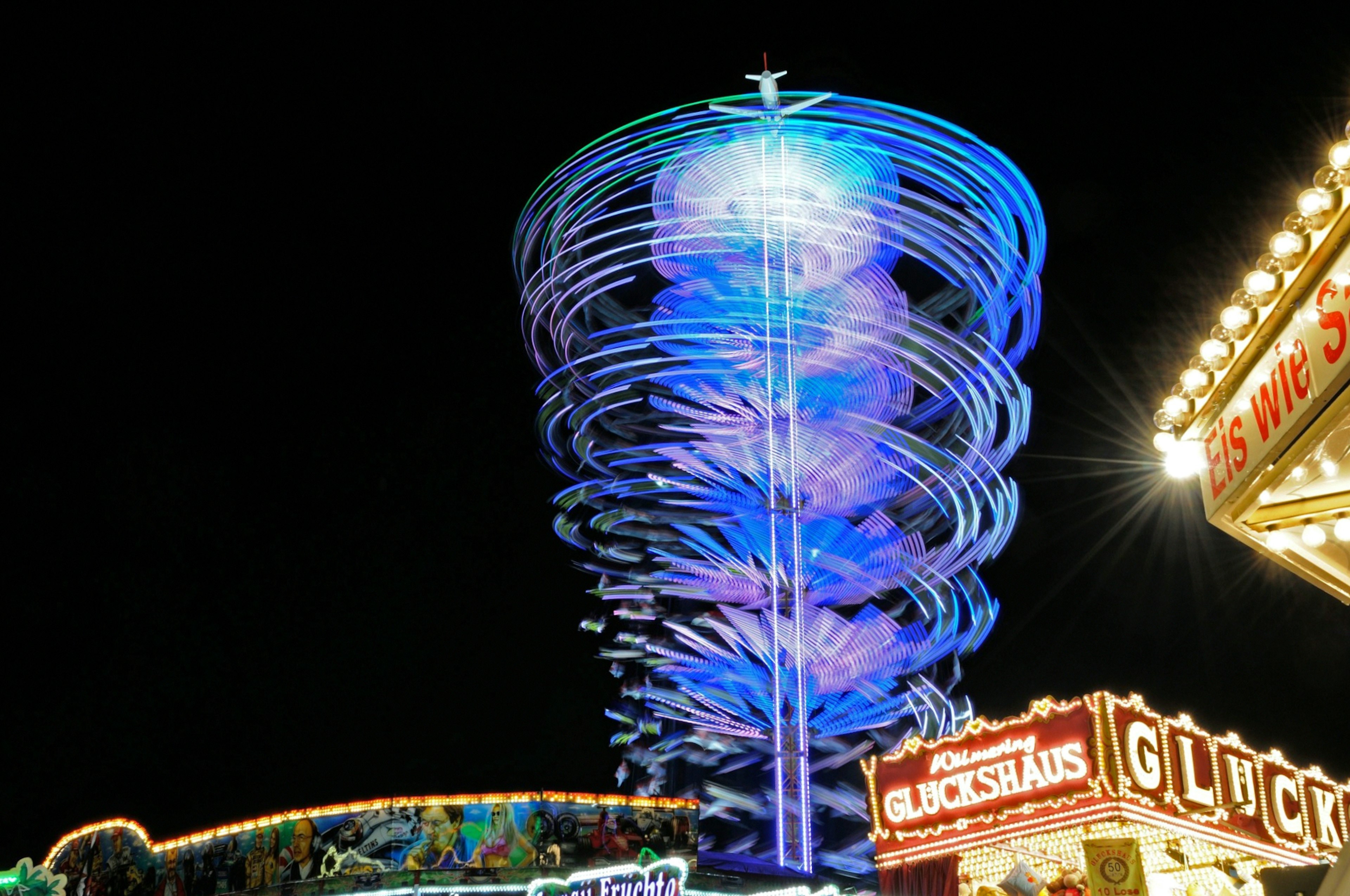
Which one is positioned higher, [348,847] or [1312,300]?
[348,847]

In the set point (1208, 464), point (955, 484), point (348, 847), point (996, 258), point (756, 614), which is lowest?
point (1208, 464)

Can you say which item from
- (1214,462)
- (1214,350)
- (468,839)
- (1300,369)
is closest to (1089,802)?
(1214,462)

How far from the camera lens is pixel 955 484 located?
3344 centimetres

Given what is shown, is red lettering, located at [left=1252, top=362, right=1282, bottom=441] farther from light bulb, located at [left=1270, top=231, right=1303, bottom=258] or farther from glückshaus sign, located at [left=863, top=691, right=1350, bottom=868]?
glückshaus sign, located at [left=863, top=691, right=1350, bottom=868]

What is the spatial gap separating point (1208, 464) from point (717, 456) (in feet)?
82.0

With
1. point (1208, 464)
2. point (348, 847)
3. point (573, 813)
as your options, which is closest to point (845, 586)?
point (573, 813)

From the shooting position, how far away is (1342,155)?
648 centimetres

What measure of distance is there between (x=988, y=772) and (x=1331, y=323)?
1509 cm

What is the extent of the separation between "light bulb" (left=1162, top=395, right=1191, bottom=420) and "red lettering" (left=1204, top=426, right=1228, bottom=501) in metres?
0.20

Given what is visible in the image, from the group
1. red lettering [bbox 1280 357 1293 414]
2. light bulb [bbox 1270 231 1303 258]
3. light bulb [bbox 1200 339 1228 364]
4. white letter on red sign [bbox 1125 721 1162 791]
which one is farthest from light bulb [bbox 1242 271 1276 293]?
white letter on red sign [bbox 1125 721 1162 791]

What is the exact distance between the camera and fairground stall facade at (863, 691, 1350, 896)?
1917 cm

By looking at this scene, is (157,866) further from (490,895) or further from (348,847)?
(490,895)

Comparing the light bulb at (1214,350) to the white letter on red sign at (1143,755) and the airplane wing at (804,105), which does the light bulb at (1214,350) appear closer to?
the white letter on red sign at (1143,755)

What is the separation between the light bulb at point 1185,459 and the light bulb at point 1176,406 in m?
0.20
